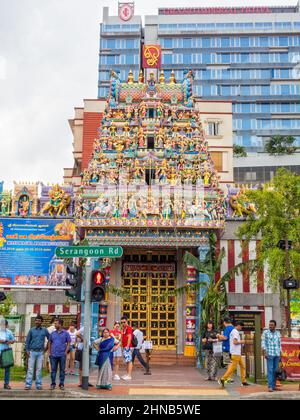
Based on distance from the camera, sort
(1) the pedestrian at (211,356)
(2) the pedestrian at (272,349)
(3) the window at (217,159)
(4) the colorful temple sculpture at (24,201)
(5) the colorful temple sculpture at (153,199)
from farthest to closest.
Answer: (3) the window at (217,159)
(4) the colorful temple sculpture at (24,201)
(5) the colorful temple sculpture at (153,199)
(1) the pedestrian at (211,356)
(2) the pedestrian at (272,349)

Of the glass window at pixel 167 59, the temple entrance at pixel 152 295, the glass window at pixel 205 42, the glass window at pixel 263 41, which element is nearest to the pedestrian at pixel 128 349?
the temple entrance at pixel 152 295

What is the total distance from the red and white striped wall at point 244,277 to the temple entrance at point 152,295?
3.20 meters

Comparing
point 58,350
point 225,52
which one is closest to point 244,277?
point 58,350

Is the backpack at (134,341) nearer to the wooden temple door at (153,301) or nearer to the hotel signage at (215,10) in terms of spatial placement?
the wooden temple door at (153,301)

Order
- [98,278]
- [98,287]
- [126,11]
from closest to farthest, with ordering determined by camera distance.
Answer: [98,287]
[98,278]
[126,11]

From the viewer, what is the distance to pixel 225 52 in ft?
286

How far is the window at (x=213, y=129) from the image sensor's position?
37.1 metres

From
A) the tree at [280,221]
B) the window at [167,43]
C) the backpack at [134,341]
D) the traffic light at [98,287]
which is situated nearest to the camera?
the traffic light at [98,287]

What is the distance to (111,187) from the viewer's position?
24000mm

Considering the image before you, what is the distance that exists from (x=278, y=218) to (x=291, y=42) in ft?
243

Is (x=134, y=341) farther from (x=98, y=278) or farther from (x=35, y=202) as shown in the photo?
(x=35, y=202)

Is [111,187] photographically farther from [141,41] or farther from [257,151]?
[141,41]

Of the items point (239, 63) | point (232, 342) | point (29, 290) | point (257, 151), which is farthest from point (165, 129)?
point (239, 63)

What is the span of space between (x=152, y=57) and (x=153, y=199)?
9075 millimetres
